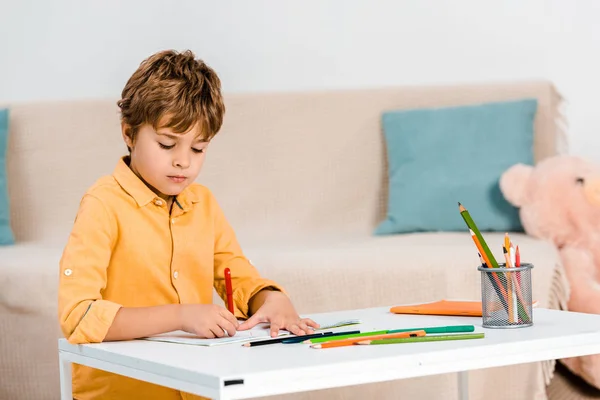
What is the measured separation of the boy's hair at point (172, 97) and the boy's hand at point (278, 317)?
23 centimetres

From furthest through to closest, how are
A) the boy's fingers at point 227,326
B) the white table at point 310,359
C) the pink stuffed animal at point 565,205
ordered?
1. the pink stuffed animal at point 565,205
2. the boy's fingers at point 227,326
3. the white table at point 310,359

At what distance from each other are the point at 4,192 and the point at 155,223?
1.52 metres

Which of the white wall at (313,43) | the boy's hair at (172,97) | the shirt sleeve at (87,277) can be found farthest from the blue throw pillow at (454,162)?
the shirt sleeve at (87,277)

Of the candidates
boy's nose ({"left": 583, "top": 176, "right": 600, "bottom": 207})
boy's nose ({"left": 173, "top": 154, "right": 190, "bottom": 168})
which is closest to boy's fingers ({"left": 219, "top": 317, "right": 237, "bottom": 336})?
boy's nose ({"left": 173, "top": 154, "right": 190, "bottom": 168})

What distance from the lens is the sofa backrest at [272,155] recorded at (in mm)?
2721

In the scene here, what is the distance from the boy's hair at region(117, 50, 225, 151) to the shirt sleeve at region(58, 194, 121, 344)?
0.43 ft

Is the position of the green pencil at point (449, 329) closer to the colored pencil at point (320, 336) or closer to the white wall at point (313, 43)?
the colored pencil at point (320, 336)

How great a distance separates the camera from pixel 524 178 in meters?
2.43

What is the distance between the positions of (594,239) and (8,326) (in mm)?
A: 1379

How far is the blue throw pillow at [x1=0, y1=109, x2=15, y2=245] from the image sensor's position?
269cm

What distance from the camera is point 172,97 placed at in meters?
1.30

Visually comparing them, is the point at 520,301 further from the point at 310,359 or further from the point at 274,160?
the point at 274,160

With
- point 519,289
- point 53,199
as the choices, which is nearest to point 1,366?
point 53,199

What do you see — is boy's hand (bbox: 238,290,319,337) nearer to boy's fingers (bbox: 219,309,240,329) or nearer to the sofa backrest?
boy's fingers (bbox: 219,309,240,329)
